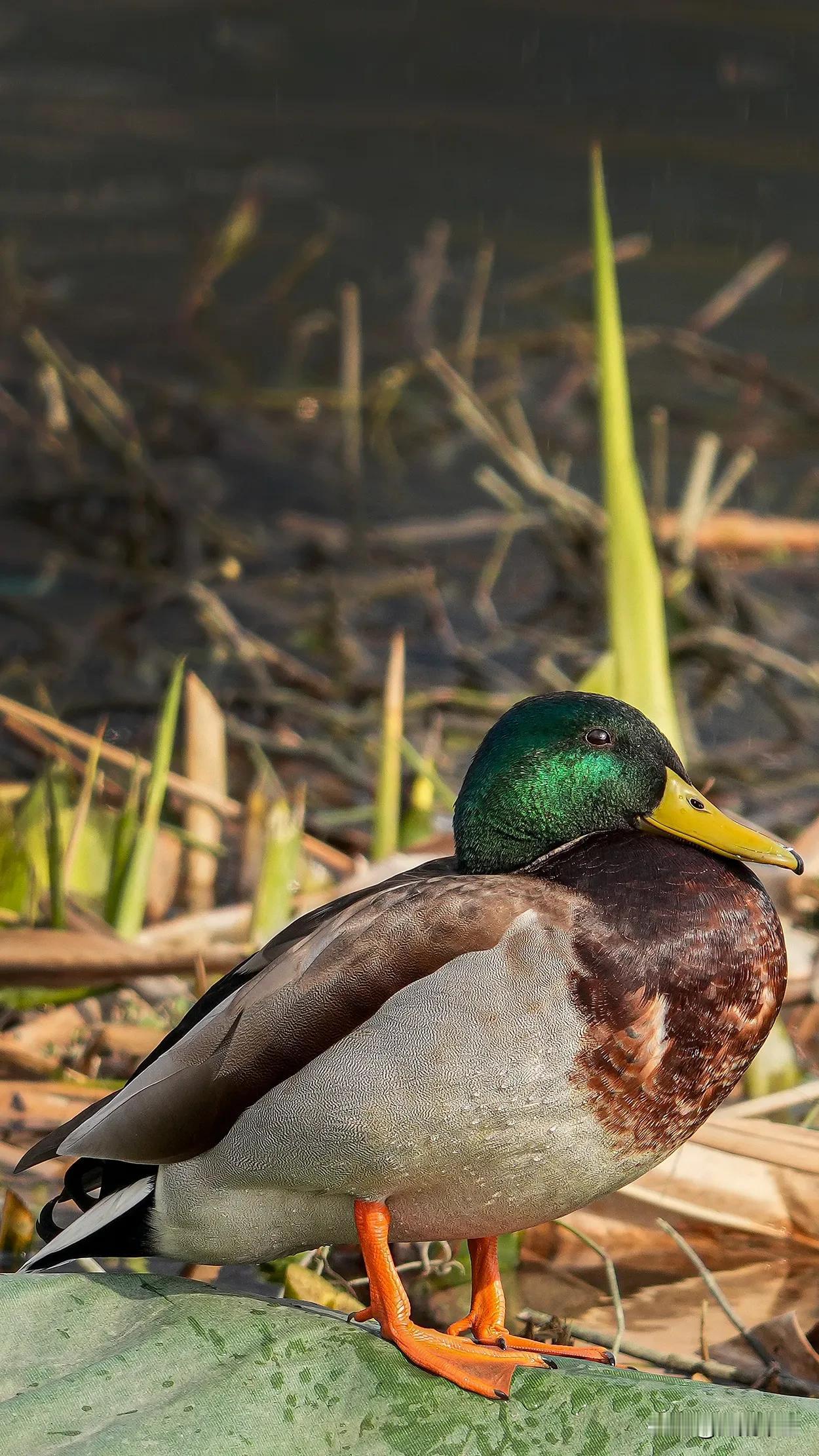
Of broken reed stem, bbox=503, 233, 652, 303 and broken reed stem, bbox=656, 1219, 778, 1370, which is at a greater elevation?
broken reed stem, bbox=503, 233, 652, 303

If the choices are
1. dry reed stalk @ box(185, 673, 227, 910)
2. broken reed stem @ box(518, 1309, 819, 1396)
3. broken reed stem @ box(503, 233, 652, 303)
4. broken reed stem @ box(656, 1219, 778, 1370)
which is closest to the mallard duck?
broken reed stem @ box(518, 1309, 819, 1396)

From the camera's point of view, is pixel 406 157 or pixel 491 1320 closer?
pixel 491 1320

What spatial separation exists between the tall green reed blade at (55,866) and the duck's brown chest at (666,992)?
1431 mm

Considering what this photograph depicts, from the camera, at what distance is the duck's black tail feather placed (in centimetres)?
226

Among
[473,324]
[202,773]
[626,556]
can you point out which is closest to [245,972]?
[626,556]

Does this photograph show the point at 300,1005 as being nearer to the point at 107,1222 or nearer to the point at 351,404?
the point at 107,1222

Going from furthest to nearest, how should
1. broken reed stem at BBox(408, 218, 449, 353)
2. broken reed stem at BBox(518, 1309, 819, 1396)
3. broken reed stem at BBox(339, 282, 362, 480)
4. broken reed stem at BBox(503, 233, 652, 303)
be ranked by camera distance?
1. broken reed stem at BBox(408, 218, 449, 353)
2. broken reed stem at BBox(503, 233, 652, 303)
3. broken reed stem at BBox(339, 282, 362, 480)
4. broken reed stem at BBox(518, 1309, 819, 1396)

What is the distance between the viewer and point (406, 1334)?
6.95 ft

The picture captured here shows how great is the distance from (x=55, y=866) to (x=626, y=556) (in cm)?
117

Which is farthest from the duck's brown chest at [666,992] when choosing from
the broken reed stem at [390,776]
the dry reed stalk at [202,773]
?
the dry reed stalk at [202,773]

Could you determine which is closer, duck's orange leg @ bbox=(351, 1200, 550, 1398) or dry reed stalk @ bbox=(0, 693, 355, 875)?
duck's orange leg @ bbox=(351, 1200, 550, 1398)

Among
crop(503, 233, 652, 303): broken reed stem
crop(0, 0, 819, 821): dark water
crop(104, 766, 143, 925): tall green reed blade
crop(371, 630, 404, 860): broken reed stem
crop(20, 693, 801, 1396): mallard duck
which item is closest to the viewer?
crop(20, 693, 801, 1396): mallard duck

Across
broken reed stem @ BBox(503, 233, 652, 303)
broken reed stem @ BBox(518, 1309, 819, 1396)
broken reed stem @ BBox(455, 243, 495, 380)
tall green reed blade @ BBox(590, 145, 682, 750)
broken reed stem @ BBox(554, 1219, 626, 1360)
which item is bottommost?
broken reed stem @ BBox(518, 1309, 819, 1396)

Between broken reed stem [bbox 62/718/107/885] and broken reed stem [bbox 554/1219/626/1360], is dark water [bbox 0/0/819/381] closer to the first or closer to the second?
broken reed stem [bbox 62/718/107/885]
